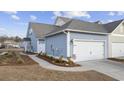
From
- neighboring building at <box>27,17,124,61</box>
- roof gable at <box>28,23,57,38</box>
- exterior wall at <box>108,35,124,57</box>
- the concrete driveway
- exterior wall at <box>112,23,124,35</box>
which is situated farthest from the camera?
roof gable at <box>28,23,57,38</box>

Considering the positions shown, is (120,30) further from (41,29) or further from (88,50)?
(41,29)

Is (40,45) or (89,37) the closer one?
(89,37)

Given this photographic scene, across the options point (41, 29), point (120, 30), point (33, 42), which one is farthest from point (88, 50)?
point (33, 42)

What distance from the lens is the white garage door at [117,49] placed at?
1450cm

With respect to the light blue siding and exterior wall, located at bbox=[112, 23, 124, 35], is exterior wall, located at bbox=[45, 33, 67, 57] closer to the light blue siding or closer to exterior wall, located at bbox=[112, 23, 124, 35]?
the light blue siding

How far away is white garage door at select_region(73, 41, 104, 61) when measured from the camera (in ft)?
Result: 39.3

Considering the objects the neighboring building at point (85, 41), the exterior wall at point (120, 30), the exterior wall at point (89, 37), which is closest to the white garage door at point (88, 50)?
the neighboring building at point (85, 41)

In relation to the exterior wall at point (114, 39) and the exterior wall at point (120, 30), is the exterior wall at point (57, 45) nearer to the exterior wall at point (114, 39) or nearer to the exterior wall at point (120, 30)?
→ the exterior wall at point (114, 39)

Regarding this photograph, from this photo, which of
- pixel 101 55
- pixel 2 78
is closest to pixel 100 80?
pixel 2 78

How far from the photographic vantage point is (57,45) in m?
13.8

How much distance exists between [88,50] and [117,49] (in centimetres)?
404

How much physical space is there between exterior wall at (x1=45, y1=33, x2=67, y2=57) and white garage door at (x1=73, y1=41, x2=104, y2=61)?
39.5 inches

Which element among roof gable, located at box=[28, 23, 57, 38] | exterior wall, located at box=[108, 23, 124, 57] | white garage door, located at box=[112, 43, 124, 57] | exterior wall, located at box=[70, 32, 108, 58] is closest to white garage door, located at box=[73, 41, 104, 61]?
exterior wall, located at box=[70, 32, 108, 58]
